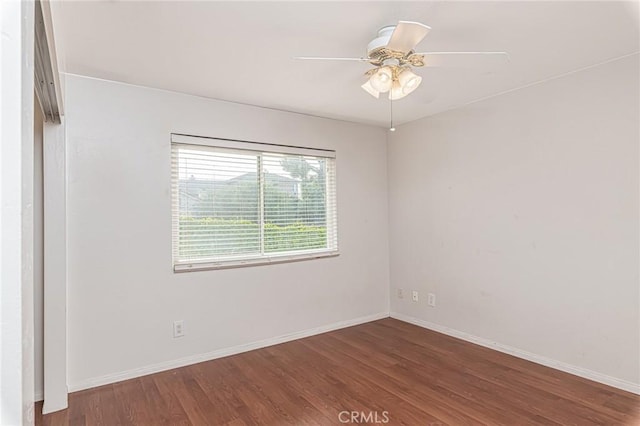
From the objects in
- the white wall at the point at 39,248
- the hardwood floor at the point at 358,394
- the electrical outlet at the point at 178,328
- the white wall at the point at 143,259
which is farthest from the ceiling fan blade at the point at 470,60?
the electrical outlet at the point at 178,328

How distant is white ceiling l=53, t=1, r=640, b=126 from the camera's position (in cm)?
194

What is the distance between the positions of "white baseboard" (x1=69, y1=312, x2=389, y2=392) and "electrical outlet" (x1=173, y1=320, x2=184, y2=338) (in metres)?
0.21

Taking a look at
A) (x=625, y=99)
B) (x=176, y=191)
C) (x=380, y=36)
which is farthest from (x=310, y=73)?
(x=625, y=99)

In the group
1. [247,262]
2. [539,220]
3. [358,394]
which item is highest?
[539,220]

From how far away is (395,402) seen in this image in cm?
251

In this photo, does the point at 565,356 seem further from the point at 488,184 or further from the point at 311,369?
the point at 311,369

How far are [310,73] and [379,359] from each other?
2499mm

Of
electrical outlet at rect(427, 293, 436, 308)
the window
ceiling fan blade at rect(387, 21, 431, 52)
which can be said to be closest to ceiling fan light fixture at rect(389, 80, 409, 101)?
ceiling fan blade at rect(387, 21, 431, 52)

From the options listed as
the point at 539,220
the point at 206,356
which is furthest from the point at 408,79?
the point at 206,356

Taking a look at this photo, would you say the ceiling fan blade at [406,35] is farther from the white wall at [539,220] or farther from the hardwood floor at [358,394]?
the hardwood floor at [358,394]

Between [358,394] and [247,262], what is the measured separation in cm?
156

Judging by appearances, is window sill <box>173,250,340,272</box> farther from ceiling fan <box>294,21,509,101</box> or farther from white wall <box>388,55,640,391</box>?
ceiling fan <box>294,21,509,101</box>

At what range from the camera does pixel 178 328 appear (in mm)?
3137

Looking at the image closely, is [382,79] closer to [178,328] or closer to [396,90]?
[396,90]
